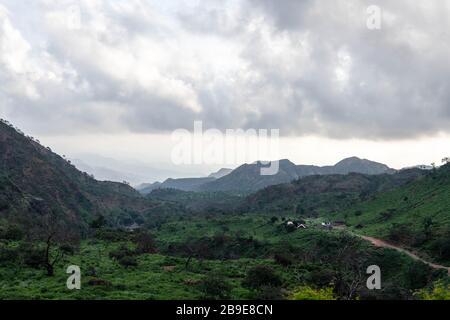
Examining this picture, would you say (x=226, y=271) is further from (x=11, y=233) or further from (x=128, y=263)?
(x=11, y=233)

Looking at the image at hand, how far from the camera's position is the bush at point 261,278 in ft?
134

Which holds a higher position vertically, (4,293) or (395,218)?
(395,218)

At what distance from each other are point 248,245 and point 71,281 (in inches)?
2023

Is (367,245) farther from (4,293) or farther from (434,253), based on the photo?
(4,293)

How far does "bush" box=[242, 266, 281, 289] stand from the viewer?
134 feet

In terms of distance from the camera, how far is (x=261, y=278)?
41188 mm

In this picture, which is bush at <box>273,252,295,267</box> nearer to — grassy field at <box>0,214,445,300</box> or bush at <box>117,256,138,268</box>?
grassy field at <box>0,214,445,300</box>

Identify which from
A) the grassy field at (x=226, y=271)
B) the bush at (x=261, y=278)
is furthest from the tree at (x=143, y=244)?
the bush at (x=261, y=278)

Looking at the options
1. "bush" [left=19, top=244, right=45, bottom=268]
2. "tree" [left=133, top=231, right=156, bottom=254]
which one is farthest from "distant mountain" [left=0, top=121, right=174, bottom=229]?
"bush" [left=19, top=244, right=45, bottom=268]

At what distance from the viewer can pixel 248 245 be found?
85.4 metres

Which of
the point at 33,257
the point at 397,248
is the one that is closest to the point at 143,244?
the point at 33,257
